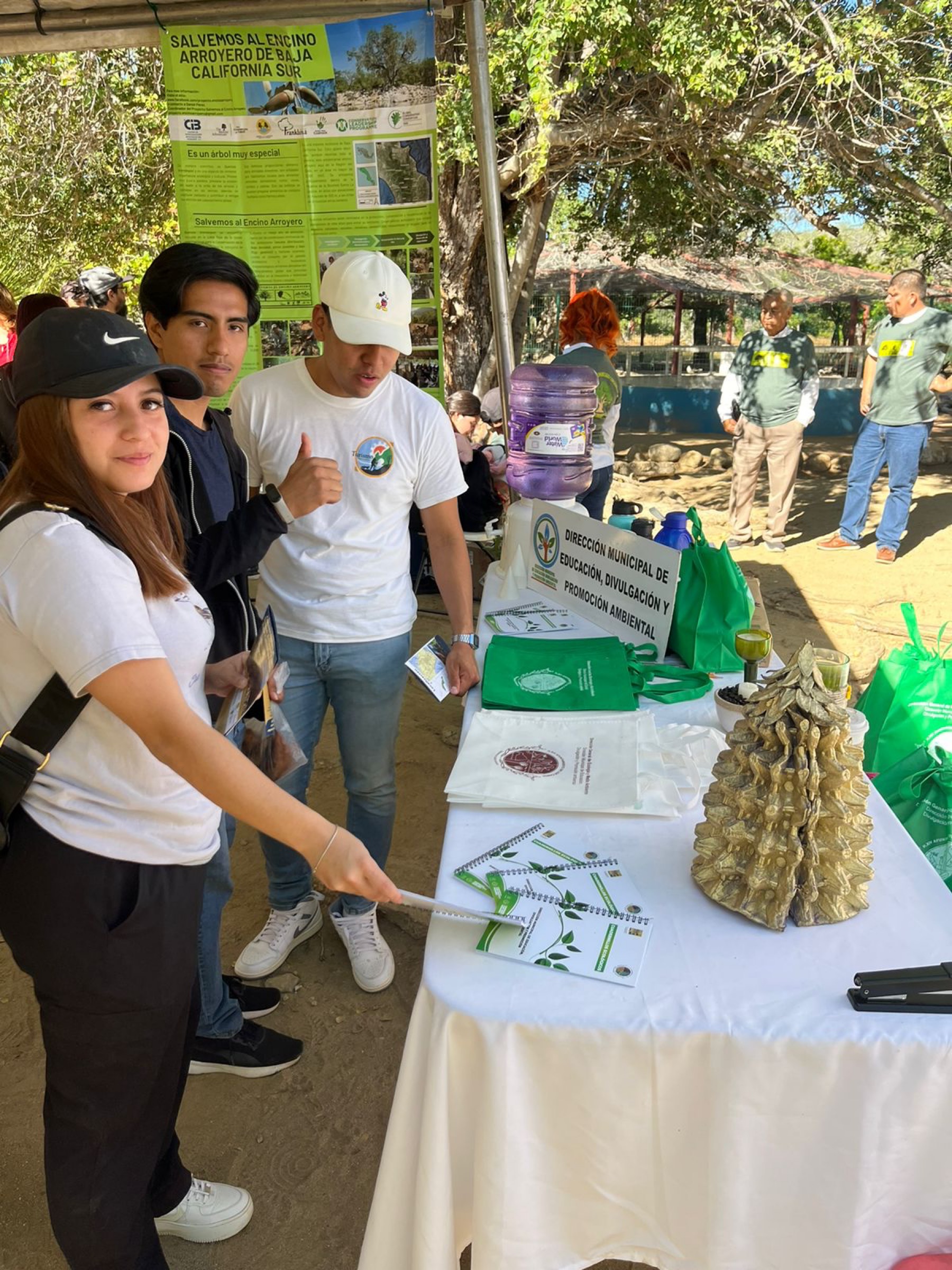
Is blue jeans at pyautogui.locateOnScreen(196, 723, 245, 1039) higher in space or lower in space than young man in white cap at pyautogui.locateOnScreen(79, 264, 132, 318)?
lower

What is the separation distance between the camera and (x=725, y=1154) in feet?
3.74

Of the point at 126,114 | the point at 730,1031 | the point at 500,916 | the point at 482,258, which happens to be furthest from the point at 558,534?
the point at 126,114

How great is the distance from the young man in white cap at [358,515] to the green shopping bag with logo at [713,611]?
547 mm

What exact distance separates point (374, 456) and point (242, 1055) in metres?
1.61

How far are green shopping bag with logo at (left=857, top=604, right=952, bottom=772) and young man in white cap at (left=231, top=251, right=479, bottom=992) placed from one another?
1.14m

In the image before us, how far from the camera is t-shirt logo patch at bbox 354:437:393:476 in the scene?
2.14 metres

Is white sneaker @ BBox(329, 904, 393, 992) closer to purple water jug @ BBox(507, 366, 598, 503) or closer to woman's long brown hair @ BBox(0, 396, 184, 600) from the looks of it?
purple water jug @ BBox(507, 366, 598, 503)

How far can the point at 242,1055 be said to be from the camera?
7.54 ft

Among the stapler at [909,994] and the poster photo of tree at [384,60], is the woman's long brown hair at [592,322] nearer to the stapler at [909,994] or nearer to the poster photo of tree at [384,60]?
the poster photo of tree at [384,60]

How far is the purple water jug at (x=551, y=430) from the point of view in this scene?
9.09ft

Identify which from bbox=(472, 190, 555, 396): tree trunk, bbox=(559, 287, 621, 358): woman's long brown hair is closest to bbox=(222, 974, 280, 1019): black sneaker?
bbox=(559, 287, 621, 358): woman's long brown hair

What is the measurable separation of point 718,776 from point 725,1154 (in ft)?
1.68

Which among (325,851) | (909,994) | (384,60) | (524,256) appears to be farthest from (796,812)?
(524,256)

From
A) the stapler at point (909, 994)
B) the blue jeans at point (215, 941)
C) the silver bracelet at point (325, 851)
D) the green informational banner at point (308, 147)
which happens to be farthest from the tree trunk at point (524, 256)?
the stapler at point (909, 994)
